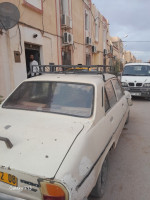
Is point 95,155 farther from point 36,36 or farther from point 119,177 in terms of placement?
point 36,36

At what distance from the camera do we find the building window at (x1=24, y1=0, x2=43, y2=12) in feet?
21.5

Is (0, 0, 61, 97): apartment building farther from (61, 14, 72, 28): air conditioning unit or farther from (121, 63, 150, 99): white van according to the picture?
(121, 63, 150, 99): white van

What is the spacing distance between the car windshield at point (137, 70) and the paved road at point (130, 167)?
413 cm

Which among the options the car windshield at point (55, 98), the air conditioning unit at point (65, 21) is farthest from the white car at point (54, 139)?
the air conditioning unit at point (65, 21)

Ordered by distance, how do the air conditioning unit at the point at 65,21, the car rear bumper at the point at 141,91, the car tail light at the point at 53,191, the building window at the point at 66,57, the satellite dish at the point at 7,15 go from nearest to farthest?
the car tail light at the point at 53,191, the satellite dish at the point at 7,15, the car rear bumper at the point at 141,91, the air conditioning unit at the point at 65,21, the building window at the point at 66,57

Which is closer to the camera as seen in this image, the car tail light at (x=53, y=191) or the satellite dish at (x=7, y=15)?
the car tail light at (x=53, y=191)

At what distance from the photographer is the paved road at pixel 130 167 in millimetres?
2250

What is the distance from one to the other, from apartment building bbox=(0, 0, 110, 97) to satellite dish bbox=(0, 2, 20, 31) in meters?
0.43

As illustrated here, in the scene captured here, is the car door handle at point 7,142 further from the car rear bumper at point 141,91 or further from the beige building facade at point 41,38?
the car rear bumper at point 141,91

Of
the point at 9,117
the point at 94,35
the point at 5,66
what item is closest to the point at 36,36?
the point at 5,66

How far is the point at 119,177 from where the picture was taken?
2574 mm

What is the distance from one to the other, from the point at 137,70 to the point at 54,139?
24.9ft

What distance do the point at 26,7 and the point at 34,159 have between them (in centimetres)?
683

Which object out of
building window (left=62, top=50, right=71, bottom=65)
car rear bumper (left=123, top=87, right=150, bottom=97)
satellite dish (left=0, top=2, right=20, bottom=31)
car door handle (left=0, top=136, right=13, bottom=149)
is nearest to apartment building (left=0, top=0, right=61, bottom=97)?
satellite dish (left=0, top=2, right=20, bottom=31)
